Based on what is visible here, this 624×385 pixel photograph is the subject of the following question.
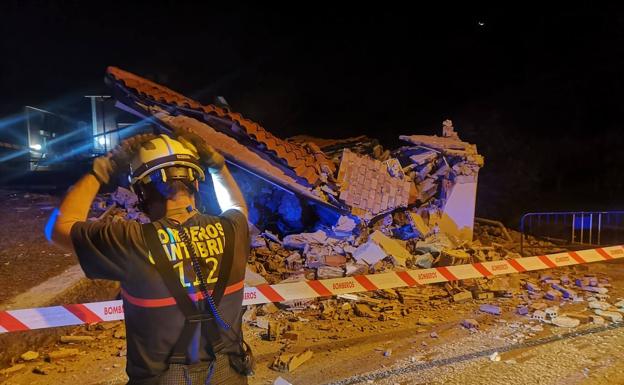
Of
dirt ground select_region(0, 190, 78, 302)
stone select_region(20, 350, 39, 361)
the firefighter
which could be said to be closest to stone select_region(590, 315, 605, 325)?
the firefighter

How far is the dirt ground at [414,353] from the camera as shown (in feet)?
12.6

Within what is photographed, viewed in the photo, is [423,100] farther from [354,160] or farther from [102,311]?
[102,311]

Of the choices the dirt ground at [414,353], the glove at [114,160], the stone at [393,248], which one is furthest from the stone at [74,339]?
the stone at [393,248]

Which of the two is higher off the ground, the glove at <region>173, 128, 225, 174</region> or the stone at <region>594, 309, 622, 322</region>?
the glove at <region>173, 128, 225, 174</region>

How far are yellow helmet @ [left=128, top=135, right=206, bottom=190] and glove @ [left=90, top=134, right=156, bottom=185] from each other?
36 millimetres

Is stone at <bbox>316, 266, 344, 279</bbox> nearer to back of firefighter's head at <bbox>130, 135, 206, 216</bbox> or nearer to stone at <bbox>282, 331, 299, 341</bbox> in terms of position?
stone at <bbox>282, 331, 299, 341</bbox>

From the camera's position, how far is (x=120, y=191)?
9484 mm

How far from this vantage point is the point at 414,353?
14.3 feet

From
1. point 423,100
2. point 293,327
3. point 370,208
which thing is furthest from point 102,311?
point 423,100

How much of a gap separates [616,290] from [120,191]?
9.51 meters

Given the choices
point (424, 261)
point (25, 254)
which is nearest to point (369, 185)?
point (424, 261)

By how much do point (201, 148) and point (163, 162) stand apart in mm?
280

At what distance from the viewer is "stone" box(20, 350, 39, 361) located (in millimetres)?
4178

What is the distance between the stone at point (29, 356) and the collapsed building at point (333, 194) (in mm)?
3113
